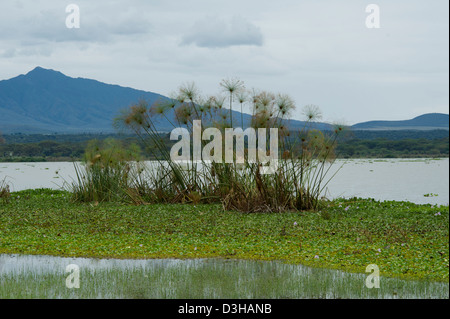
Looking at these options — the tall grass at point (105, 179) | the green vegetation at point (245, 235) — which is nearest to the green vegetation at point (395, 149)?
the tall grass at point (105, 179)

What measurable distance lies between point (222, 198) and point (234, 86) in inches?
115

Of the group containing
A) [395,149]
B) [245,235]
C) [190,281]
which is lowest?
[190,281]

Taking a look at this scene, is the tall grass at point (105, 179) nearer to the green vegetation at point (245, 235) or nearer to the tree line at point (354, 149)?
the green vegetation at point (245, 235)

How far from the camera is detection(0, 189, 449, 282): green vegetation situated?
8742 mm

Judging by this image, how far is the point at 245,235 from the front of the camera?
1059 cm

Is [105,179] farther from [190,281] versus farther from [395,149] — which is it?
[395,149]

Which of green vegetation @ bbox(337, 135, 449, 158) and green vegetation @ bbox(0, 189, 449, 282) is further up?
green vegetation @ bbox(337, 135, 449, 158)

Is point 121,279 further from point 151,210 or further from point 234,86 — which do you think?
point 234,86

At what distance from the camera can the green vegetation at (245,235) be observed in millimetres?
8742

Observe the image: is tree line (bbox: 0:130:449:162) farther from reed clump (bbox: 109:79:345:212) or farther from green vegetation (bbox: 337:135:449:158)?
reed clump (bbox: 109:79:345:212)

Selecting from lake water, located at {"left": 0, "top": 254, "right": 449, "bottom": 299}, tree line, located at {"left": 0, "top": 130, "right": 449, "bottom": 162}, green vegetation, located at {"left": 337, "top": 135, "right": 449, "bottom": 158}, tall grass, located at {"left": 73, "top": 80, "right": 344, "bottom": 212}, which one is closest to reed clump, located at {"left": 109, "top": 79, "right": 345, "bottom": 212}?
tall grass, located at {"left": 73, "top": 80, "right": 344, "bottom": 212}

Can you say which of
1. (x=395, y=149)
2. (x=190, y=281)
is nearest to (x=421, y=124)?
(x=395, y=149)

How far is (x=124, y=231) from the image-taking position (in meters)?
11.2

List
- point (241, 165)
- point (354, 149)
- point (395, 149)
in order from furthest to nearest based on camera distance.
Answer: point (395, 149) → point (354, 149) → point (241, 165)
